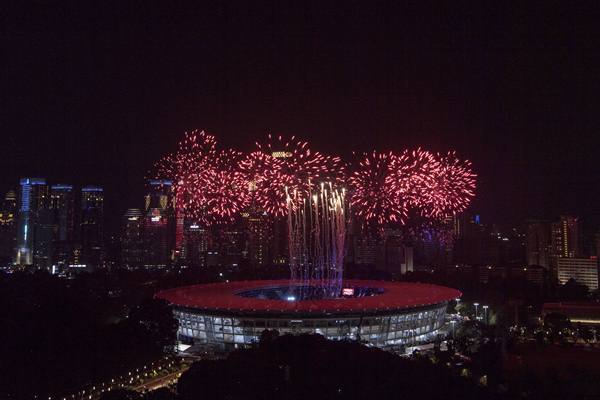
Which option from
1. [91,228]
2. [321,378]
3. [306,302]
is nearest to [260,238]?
[91,228]

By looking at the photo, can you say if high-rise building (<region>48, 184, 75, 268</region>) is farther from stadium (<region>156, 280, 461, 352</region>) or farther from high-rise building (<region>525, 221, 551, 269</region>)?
high-rise building (<region>525, 221, 551, 269</region>)

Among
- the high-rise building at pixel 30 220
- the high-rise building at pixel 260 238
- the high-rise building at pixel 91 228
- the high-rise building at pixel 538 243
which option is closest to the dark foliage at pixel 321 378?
the high-rise building at pixel 260 238

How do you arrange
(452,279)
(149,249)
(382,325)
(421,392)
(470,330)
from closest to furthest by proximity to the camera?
1. (421,392)
2. (382,325)
3. (470,330)
4. (452,279)
5. (149,249)

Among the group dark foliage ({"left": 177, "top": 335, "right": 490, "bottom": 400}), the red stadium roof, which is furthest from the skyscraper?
dark foliage ({"left": 177, "top": 335, "right": 490, "bottom": 400})

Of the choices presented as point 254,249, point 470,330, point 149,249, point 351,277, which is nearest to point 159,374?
point 470,330

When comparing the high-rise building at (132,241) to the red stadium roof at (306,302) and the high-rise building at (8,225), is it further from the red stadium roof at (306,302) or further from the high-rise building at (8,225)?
the red stadium roof at (306,302)

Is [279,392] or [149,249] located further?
[149,249]

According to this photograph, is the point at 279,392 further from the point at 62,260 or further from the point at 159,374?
the point at 62,260
